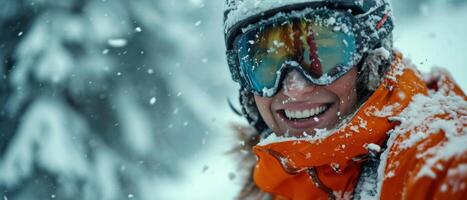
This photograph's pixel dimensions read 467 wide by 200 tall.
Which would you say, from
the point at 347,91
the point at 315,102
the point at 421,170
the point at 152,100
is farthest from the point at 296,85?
the point at 152,100

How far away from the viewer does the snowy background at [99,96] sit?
475cm

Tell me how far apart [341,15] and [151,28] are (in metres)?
3.90

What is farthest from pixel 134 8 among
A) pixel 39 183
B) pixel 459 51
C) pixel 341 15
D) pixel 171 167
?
pixel 459 51

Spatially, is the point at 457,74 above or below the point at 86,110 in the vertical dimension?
above

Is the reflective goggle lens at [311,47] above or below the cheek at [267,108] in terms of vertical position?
above

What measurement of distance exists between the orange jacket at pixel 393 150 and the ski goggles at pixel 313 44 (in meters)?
0.23

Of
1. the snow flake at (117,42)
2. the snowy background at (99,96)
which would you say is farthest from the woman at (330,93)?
the snow flake at (117,42)

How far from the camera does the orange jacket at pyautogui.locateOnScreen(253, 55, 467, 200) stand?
1358 mm

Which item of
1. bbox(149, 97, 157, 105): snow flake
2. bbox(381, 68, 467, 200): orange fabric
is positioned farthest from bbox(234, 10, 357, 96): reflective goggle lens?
bbox(149, 97, 157, 105): snow flake

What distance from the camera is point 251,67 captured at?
7.67ft

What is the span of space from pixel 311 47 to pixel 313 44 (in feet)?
0.05

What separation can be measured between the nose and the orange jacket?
252mm

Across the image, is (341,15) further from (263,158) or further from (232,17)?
(263,158)

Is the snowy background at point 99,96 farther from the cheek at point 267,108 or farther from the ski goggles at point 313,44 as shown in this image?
the ski goggles at point 313,44
